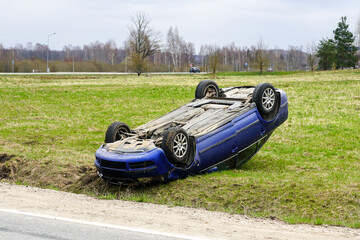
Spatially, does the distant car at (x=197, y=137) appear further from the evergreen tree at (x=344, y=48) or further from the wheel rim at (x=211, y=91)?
the evergreen tree at (x=344, y=48)

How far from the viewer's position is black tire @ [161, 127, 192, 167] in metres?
8.51

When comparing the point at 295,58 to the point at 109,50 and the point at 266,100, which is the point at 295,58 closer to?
the point at 109,50

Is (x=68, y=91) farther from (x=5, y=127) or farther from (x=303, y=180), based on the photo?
(x=303, y=180)

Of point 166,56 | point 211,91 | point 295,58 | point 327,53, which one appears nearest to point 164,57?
point 166,56

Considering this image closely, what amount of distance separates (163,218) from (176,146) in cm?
205

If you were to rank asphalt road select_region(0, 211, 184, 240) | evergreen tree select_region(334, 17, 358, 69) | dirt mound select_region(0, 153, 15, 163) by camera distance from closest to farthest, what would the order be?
asphalt road select_region(0, 211, 184, 240) → dirt mound select_region(0, 153, 15, 163) → evergreen tree select_region(334, 17, 358, 69)

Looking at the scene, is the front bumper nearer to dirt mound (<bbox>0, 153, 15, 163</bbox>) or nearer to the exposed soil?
the exposed soil

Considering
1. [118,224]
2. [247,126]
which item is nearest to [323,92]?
[247,126]

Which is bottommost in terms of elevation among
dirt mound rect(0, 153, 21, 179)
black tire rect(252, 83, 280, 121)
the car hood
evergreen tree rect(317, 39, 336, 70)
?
dirt mound rect(0, 153, 21, 179)

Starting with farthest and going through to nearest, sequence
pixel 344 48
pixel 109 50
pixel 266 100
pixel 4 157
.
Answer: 1. pixel 109 50
2. pixel 344 48
3. pixel 4 157
4. pixel 266 100

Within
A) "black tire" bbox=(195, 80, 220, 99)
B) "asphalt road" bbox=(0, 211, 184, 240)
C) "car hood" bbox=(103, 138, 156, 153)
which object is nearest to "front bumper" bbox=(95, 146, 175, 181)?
"car hood" bbox=(103, 138, 156, 153)

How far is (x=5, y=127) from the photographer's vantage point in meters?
17.8

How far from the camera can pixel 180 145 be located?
8734 millimetres

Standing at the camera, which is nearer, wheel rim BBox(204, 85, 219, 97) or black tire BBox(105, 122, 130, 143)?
black tire BBox(105, 122, 130, 143)
